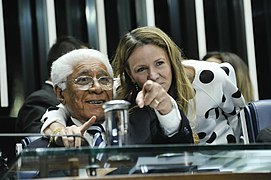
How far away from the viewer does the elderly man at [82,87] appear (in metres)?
2.35

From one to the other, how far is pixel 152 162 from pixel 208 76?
1.39m

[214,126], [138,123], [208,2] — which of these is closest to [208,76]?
[214,126]

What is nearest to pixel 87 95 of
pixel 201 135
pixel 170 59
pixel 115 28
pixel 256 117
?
pixel 170 59

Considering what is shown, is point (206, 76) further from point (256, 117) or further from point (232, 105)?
point (256, 117)

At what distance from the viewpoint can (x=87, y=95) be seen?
7.79 ft

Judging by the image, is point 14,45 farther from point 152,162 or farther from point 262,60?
point 152,162

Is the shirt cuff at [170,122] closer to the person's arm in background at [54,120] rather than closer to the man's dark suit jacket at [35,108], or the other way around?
the person's arm in background at [54,120]

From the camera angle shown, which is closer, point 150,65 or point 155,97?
point 155,97

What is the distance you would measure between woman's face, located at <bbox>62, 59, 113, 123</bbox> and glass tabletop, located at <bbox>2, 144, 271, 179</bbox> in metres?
0.98

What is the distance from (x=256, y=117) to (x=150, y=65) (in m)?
0.40

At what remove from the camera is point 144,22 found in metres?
4.47

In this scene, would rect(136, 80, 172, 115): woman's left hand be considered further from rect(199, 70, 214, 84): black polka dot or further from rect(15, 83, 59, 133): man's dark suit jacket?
rect(15, 83, 59, 133): man's dark suit jacket

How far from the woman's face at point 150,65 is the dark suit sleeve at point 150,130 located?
6.2 inches

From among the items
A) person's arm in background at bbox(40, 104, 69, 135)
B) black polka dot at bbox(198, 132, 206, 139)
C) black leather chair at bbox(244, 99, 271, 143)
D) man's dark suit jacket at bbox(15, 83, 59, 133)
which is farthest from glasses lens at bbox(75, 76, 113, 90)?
man's dark suit jacket at bbox(15, 83, 59, 133)
